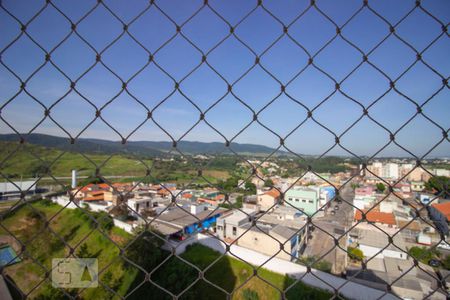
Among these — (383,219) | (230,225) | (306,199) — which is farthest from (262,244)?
(383,219)

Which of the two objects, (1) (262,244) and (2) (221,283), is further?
(1) (262,244)

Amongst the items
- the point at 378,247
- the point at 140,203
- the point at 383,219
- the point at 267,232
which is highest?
the point at 267,232

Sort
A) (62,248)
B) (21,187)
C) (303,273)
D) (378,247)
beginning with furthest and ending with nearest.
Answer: (62,248) < (378,247) < (303,273) < (21,187)

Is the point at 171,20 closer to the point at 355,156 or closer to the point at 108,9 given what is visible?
the point at 108,9

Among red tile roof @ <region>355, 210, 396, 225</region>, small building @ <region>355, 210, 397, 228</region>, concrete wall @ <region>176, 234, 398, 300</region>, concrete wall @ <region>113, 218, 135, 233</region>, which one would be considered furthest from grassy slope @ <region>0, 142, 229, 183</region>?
red tile roof @ <region>355, 210, 396, 225</region>

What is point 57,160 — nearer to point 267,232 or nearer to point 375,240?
point 267,232

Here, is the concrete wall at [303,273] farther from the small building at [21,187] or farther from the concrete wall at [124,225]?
the small building at [21,187]

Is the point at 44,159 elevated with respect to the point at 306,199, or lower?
elevated

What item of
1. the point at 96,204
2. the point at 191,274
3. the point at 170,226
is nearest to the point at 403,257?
the point at 191,274

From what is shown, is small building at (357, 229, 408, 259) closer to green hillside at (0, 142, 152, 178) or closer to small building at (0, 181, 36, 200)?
green hillside at (0, 142, 152, 178)
